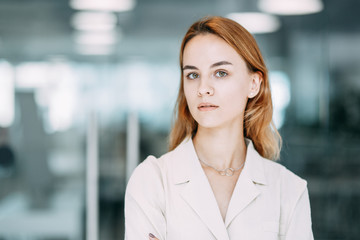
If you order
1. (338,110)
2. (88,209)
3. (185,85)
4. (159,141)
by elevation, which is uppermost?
(185,85)

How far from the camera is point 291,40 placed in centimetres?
357

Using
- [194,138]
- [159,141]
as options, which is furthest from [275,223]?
[159,141]

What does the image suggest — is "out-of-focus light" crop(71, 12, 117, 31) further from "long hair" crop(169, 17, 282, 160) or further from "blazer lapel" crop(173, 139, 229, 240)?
"blazer lapel" crop(173, 139, 229, 240)

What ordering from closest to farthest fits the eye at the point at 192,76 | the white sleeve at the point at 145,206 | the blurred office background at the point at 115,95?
the white sleeve at the point at 145,206, the eye at the point at 192,76, the blurred office background at the point at 115,95

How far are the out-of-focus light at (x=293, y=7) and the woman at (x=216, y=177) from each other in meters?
1.88

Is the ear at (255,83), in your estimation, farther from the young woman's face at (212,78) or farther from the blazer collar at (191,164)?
the blazer collar at (191,164)

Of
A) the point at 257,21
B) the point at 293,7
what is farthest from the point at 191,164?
the point at 293,7

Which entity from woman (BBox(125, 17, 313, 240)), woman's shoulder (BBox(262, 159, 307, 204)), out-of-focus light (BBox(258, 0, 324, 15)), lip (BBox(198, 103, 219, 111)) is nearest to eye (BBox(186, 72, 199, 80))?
woman (BBox(125, 17, 313, 240))

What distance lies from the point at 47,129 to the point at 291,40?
1973mm

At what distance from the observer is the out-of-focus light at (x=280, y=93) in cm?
355

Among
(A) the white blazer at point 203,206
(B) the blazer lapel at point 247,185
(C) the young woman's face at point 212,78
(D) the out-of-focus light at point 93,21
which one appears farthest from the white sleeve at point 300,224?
(D) the out-of-focus light at point 93,21

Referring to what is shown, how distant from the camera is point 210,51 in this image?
1684mm

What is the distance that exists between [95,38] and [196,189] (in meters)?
2.10

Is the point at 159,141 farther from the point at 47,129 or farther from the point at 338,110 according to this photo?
the point at 338,110
